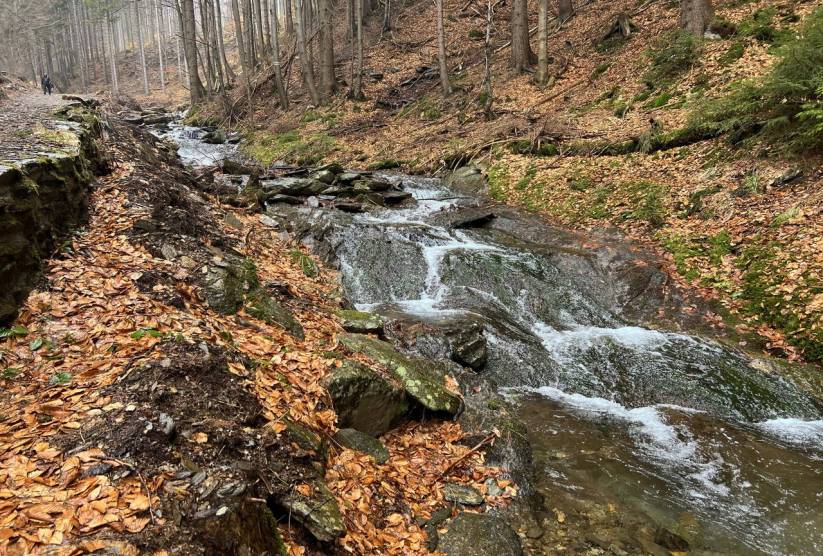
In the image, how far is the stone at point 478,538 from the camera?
3715 millimetres

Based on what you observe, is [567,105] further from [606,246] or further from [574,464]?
[574,464]

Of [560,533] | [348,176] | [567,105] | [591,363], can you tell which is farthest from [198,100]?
[560,533]

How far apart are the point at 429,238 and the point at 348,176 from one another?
483cm

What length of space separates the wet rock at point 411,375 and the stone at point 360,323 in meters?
0.51

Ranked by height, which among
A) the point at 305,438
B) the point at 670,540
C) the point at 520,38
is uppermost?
the point at 520,38

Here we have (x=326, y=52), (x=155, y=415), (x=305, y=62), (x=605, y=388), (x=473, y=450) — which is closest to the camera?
(x=155, y=415)

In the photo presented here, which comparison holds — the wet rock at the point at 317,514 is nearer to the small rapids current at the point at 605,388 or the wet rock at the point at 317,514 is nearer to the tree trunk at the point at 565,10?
the small rapids current at the point at 605,388

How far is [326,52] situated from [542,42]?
10868 mm

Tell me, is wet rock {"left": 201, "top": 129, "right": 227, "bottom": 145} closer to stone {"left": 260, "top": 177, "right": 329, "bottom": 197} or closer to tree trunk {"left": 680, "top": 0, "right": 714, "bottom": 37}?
stone {"left": 260, "top": 177, "right": 329, "bottom": 197}

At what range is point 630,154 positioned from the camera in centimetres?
1205

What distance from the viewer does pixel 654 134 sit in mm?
11961

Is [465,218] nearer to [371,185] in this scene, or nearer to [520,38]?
[371,185]

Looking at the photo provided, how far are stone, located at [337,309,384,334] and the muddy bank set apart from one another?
10.9 feet

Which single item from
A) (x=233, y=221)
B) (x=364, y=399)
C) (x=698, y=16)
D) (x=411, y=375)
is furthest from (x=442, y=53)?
(x=364, y=399)
